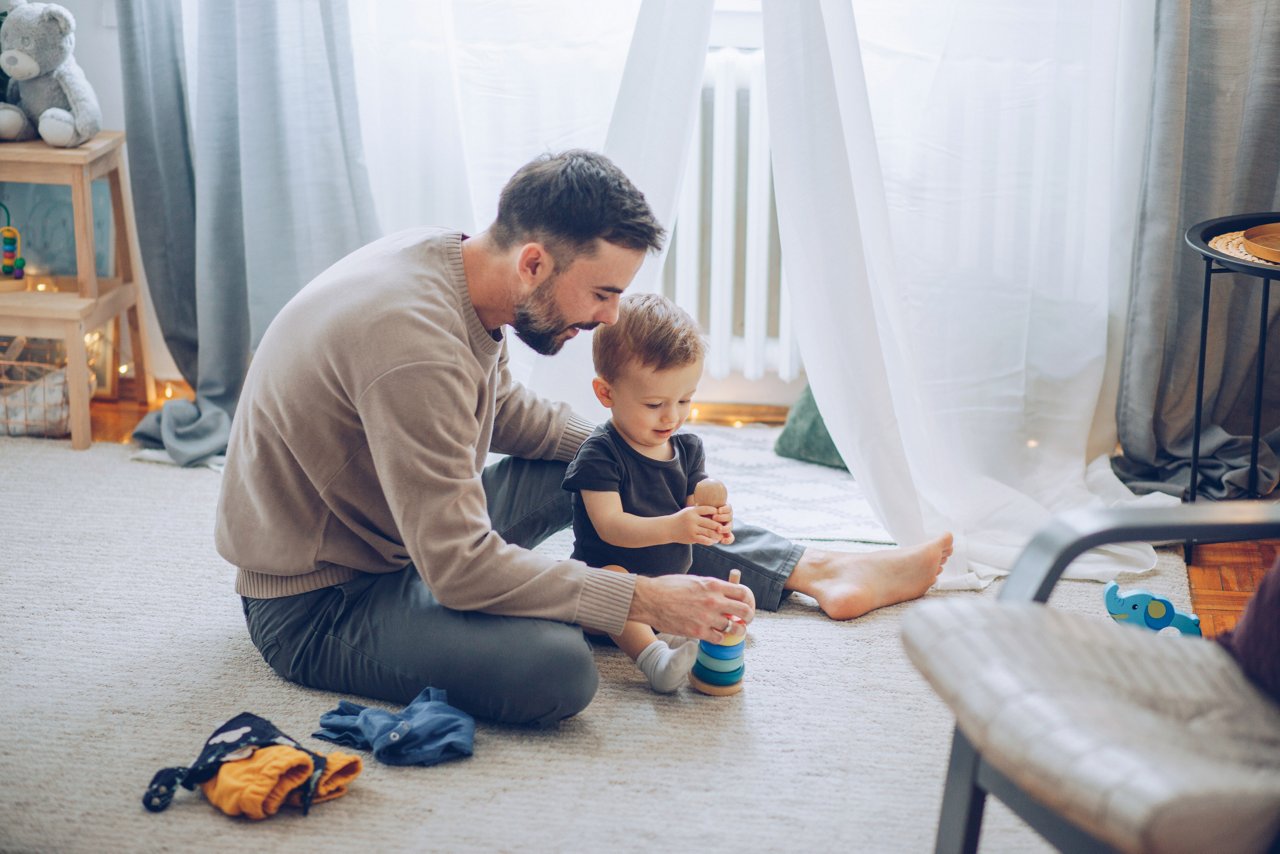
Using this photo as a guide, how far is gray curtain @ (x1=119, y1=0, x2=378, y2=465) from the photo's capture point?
271cm

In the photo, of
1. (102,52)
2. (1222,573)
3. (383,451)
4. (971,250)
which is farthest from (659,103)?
(102,52)

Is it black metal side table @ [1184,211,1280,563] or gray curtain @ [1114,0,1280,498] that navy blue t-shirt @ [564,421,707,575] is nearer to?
black metal side table @ [1184,211,1280,563]

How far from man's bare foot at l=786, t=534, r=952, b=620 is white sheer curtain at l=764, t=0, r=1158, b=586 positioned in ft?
0.33

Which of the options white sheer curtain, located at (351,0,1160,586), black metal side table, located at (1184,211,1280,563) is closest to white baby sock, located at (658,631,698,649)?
white sheer curtain, located at (351,0,1160,586)

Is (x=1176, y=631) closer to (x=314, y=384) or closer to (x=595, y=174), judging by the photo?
(x=595, y=174)

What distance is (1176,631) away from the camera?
7.02 feet

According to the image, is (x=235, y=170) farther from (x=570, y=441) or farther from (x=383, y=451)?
(x=383, y=451)

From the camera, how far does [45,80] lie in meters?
2.84

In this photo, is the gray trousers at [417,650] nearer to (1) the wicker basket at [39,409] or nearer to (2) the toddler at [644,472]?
(2) the toddler at [644,472]

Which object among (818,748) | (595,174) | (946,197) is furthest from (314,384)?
(946,197)

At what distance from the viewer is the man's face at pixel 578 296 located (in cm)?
181

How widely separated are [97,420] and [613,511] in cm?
169

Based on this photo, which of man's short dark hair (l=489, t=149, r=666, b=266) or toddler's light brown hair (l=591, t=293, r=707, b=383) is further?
toddler's light brown hair (l=591, t=293, r=707, b=383)

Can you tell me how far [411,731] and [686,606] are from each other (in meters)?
0.42
